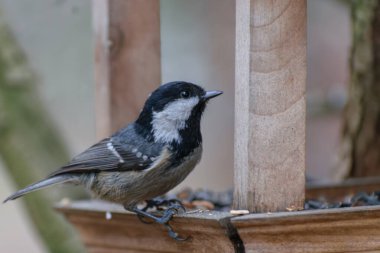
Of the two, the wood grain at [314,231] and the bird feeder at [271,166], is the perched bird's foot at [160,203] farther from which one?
the wood grain at [314,231]

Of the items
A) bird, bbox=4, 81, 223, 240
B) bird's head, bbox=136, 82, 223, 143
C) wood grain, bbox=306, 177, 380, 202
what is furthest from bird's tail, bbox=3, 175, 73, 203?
wood grain, bbox=306, 177, 380, 202

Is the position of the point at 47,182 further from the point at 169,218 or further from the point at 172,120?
the point at 169,218

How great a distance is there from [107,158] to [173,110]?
0.35 metres

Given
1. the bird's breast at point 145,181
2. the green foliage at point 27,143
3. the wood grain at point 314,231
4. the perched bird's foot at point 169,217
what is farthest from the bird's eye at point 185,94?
the green foliage at point 27,143

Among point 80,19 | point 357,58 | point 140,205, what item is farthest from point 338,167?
point 80,19

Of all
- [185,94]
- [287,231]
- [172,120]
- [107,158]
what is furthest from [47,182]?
[287,231]

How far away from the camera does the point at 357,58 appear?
419 centimetres

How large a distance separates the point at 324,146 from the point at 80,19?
227cm

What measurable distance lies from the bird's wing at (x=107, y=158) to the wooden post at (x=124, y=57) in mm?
218

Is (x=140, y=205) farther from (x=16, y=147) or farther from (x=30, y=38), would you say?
(x=30, y=38)

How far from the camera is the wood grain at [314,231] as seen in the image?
249 centimetres

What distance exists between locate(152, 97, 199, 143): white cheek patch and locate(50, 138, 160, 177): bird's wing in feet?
0.42

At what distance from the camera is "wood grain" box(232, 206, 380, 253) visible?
8.16 ft

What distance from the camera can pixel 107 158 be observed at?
11.1 feet
